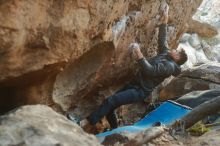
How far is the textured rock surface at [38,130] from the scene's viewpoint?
3969 mm

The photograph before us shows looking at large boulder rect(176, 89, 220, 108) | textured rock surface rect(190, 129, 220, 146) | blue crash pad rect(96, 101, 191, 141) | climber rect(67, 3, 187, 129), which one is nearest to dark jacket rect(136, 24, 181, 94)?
climber rect(67, 3, 187, 129)

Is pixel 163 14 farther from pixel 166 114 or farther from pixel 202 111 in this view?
pixel 202 111

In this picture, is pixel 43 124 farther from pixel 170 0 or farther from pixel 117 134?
pixel 170 0

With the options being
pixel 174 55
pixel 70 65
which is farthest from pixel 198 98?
pixel 70 65

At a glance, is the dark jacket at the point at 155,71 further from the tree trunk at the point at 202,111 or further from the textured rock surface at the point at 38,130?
the textured rock surface at the point at 38,130

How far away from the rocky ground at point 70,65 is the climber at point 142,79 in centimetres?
42

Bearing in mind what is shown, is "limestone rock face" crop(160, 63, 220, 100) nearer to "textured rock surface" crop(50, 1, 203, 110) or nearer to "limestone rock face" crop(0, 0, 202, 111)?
"textured rock surface" crop(50, 1, 203, 110)

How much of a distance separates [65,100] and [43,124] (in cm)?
311

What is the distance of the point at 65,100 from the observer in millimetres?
7387

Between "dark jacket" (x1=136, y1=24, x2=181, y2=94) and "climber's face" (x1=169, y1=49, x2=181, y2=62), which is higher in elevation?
"climber's face" (x1=169, y1=49, x2=181, y2=62)

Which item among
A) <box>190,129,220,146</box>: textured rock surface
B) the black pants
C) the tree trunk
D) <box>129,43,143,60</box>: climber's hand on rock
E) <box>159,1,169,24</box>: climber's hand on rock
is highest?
<box>159,1,169,24</box>: climber's hand on rock

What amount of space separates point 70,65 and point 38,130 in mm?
3013

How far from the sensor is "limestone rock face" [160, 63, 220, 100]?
33.0 feet

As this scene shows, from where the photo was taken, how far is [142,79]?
26.2ft
